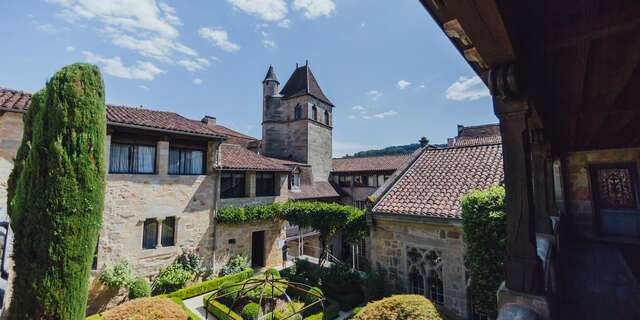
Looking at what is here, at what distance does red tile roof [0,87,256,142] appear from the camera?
848 cm

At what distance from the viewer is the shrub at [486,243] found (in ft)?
18.9

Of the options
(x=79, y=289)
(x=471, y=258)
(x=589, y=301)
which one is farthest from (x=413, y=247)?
(x=79, y=289)

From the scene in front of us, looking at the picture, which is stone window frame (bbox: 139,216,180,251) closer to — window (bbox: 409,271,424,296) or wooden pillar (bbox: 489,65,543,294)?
window (bbox: 409,271,424,296)

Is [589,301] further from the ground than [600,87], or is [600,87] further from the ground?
[600,87]

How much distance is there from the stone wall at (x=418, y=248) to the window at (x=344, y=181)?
681 inches

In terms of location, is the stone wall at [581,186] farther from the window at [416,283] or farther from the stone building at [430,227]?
the window at [416,283]

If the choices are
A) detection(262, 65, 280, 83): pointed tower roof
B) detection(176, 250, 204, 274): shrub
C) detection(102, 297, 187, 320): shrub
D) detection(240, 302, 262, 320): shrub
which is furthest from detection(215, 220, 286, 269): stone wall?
detection(262, 65, 280, 83): pointed tower roof

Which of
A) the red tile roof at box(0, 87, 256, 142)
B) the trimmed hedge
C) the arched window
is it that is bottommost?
the trimmed hedge

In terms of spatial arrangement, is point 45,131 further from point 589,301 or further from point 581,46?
point 589,301

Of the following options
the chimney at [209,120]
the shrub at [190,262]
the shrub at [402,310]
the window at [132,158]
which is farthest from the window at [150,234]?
the chimney at [209,120]

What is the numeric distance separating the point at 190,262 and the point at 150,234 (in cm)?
209

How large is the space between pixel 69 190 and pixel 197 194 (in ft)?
19.8

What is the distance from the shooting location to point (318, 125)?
89.4 ft

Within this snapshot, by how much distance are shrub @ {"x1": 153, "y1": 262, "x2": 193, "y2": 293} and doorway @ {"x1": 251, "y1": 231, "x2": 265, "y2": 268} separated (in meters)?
4.23
